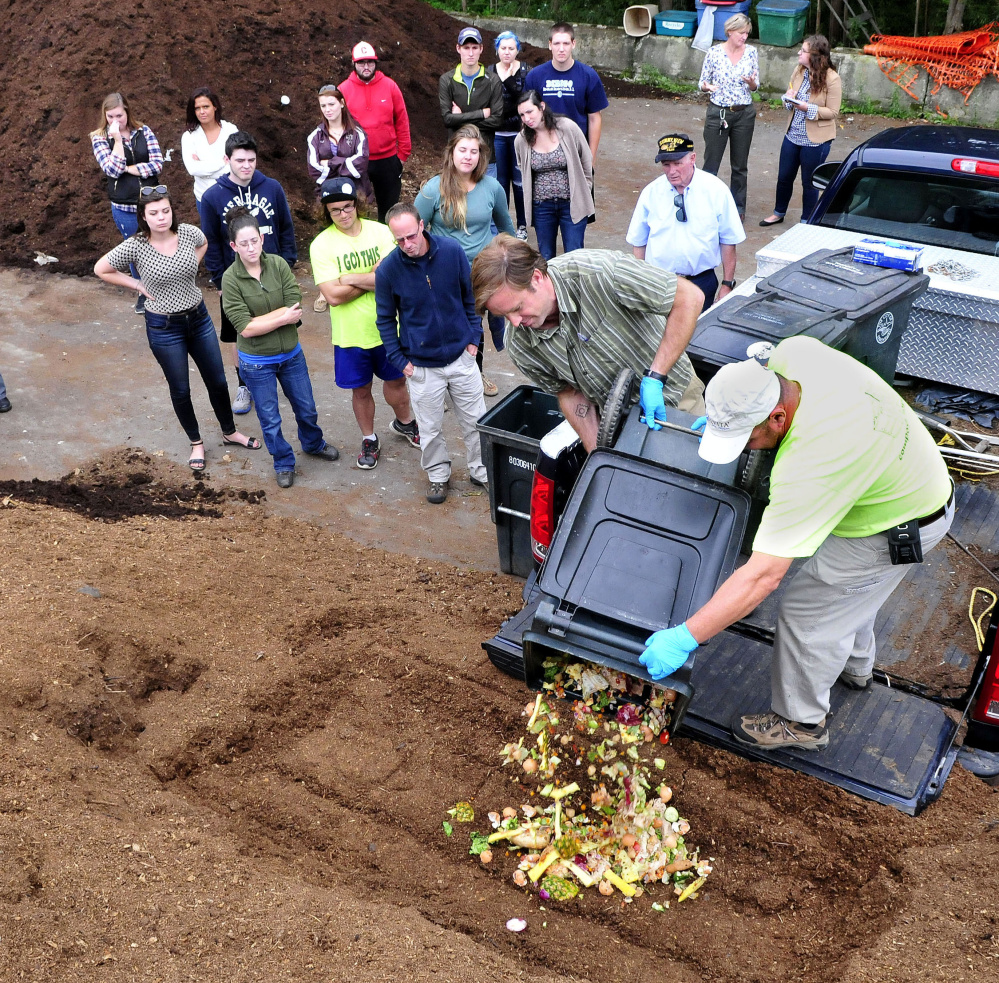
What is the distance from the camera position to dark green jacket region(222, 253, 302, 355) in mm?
6422

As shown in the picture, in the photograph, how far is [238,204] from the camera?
285 inches

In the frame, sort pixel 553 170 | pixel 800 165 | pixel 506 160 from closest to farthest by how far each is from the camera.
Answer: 1. pixel 553 170
2. pixel 506 160
3. pixel 800 165

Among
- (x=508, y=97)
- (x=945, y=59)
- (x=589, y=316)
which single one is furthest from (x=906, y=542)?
(x=945, y=59)

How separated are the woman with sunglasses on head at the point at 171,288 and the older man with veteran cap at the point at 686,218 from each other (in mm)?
3132

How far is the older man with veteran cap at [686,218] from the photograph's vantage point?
21.0ft

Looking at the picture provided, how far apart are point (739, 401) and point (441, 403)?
3347mm

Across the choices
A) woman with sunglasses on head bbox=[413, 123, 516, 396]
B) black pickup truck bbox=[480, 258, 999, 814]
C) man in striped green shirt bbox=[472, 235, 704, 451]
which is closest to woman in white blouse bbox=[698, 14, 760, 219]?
woman with sunglasses on head bbox=[413, 123, 516, 396]

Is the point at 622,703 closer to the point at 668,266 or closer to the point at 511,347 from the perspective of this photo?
the point at 511,347

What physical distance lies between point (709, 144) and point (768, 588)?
8.04m

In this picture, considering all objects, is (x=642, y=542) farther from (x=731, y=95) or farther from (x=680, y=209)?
(x=731, y=95)

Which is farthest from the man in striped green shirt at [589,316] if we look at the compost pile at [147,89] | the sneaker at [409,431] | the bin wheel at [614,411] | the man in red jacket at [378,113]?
the compost pile at [147,89]

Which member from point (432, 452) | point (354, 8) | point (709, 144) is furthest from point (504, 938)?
point (354, 8)

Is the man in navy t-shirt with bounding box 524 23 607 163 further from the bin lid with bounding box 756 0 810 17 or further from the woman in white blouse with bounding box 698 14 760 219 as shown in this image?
the bin lid with bounding box 756 0 810 17

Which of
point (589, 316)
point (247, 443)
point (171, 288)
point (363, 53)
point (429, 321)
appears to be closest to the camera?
point (589, 316)
